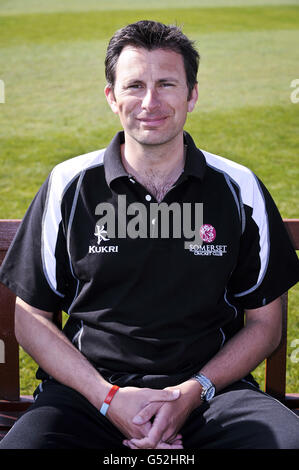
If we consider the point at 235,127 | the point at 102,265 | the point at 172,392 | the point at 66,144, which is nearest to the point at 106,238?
the point at 102,265

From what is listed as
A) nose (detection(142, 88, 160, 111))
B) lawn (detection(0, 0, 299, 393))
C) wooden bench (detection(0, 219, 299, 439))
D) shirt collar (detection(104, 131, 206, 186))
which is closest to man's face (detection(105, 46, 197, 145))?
nose (detection(142, 88, 160, 111))

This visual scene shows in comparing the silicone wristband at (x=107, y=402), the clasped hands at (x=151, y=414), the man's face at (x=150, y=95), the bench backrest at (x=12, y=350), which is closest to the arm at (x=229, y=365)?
the clasped hands at (x=151, y=414)

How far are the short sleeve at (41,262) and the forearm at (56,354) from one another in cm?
7

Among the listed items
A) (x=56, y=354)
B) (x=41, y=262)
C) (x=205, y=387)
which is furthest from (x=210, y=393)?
(x=41, y=262)

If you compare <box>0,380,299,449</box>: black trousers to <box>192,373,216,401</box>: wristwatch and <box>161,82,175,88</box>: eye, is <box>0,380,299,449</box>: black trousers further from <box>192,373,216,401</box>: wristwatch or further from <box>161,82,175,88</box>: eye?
<box>161,82,175,88</box>: eye

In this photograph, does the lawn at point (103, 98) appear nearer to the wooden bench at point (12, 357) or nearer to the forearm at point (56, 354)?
the wooden bench at point (12, 357)

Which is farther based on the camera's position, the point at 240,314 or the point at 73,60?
the point at 73,60

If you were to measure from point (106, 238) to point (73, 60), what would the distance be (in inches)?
584

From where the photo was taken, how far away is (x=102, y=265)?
102 inches

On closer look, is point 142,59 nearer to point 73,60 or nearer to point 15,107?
point 15,107

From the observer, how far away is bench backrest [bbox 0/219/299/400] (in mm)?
2998

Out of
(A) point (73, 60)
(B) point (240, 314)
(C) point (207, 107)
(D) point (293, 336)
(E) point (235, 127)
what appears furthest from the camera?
(A) point (73, 60)

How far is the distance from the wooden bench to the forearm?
34 centimetres

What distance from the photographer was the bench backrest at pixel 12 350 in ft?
9.84
